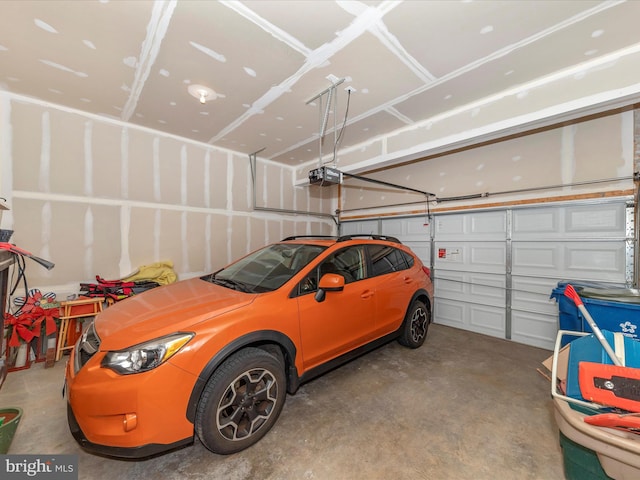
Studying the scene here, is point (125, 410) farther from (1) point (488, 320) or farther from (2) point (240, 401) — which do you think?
(1) point (488, 320)

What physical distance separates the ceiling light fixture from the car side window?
2338 mm

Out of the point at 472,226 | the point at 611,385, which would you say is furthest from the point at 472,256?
the point at 611,385

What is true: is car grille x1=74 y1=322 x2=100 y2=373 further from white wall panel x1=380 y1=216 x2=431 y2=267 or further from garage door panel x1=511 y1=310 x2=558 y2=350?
garage door panel x1=511 y1=310 x2=558 y2=350

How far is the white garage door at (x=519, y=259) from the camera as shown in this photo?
334cm

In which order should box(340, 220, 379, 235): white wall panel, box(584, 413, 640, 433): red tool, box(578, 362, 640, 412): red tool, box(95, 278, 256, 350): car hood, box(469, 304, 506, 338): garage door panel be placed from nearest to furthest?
box(584, 413, 640, 433): red tool < box(578, 362, 640, 412): red tool < box(95, 278, 256, 350): car hood < box(469, 304, 506, 338): garage door panel < box(340, 220, 379, 235): white wall panel

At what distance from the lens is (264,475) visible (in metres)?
1.64

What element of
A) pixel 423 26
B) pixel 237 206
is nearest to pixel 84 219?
pixel 237 206

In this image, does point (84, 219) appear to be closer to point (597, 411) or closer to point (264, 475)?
point (264, 475)

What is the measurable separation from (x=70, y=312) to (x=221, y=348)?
2.88m

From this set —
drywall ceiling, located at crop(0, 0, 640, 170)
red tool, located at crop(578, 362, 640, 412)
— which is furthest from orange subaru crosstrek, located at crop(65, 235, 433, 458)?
drywall ceiling, located at crop(0, 0, 640, 170)

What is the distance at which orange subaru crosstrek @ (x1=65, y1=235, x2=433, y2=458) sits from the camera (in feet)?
4.71

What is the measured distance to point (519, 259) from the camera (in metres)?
4.01

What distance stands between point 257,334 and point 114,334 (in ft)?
2.85

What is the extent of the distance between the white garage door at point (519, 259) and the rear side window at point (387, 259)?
1649 mm
